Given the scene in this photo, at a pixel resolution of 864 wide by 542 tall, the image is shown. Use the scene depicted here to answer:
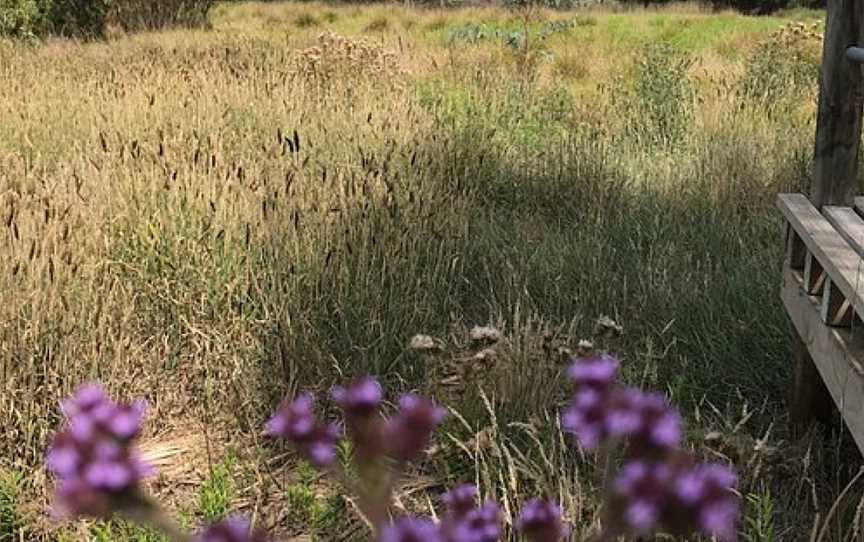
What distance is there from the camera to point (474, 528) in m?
0.77

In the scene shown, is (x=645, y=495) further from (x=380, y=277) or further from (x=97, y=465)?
(x=380, y=277)

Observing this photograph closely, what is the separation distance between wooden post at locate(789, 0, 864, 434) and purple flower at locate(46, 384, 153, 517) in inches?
102

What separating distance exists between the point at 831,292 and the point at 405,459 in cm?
200

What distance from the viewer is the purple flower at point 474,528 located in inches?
27.3

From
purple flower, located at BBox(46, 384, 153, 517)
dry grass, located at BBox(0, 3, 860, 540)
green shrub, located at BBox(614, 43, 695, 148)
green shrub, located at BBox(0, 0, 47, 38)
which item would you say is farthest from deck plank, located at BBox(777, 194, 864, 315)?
green shrub, located at BBox(0, 0, 47, 38)

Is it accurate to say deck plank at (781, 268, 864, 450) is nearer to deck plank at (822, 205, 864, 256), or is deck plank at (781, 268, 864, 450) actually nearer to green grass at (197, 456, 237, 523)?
deck plank at (822, 205, 864, 256)

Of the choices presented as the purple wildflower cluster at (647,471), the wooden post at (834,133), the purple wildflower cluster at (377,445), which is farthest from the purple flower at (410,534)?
the wooden post at (834,133)

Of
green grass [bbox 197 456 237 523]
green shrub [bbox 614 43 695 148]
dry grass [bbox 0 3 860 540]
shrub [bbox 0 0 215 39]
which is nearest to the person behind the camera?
green grass [bbox 197 456 237 523]

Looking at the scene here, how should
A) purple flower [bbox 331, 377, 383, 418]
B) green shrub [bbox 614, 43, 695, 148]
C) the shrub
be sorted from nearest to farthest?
purple flower [bbox 331, 377, 383, 418]
green shrub [bbox 614, 43, 695, 148]
the shrub

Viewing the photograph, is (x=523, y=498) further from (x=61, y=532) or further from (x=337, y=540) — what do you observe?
(x=61, y=532)

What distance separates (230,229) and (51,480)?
3.66 feet

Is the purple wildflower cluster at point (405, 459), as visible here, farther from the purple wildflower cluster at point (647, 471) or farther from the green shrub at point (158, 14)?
the green shrub at point (158, 14)

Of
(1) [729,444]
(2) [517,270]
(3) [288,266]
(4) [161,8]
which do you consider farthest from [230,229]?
(4) [161,8]

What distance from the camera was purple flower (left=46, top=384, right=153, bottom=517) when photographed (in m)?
0.57
